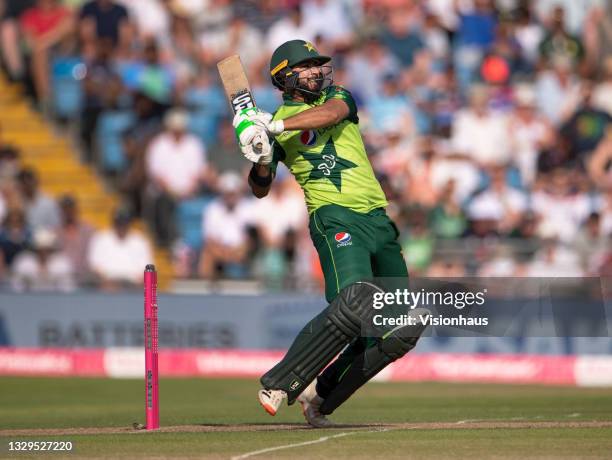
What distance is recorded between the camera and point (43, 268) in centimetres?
1720

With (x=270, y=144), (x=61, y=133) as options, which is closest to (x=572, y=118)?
(x=61, y=133)

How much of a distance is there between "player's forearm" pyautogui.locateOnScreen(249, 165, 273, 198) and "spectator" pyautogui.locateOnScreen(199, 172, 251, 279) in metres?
8.25

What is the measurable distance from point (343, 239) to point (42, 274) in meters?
9.26

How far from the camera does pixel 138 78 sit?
19156mm

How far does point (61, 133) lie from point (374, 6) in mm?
4748

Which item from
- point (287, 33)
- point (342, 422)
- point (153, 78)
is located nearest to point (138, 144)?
point (153, 78)

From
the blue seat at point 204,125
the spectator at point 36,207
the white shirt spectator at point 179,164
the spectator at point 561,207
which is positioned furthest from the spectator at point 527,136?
the spectator at point 36,207

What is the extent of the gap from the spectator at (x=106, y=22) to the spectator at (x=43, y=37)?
298mm

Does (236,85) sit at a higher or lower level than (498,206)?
lower

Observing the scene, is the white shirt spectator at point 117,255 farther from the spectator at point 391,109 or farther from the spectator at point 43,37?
the spectator at point 391,109

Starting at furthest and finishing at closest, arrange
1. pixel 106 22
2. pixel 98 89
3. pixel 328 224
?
1. pixel 106 22
2. pixel 98 89
3. pixel 328 224

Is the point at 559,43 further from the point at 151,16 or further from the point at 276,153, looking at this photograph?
the point at 276,153

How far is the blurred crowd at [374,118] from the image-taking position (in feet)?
54.5

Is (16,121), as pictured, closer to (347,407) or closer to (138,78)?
(138,78)
